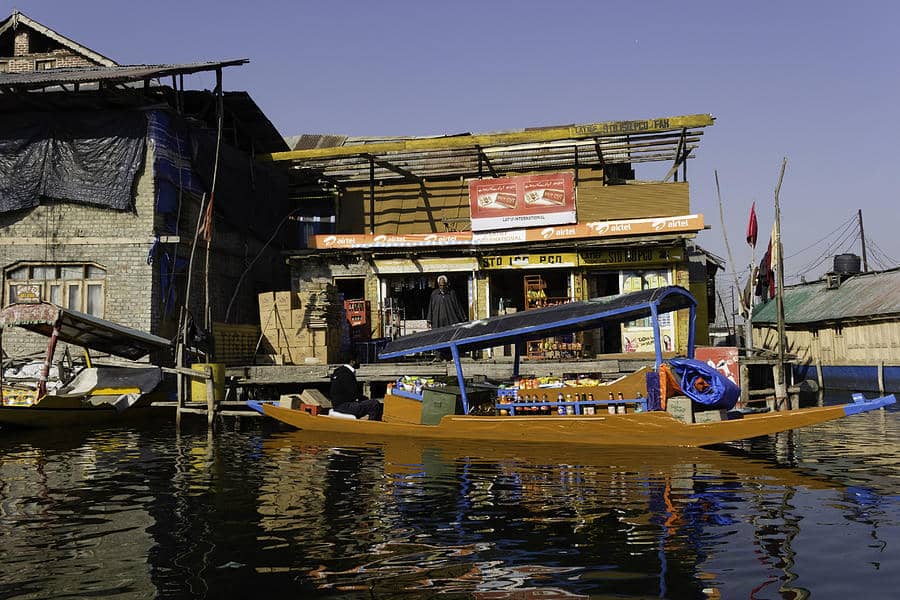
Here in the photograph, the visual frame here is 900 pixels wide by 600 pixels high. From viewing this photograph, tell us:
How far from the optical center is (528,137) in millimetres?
23547

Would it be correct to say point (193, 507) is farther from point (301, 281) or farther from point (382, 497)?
point (301, 281)

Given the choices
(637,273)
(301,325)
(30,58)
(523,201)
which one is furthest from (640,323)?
(30,58)

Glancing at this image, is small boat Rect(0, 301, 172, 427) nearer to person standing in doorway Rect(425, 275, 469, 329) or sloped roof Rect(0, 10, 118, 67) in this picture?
person standing in doorway Rect(425, 275, 469, 329)

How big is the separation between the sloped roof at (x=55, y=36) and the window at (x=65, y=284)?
7876mm

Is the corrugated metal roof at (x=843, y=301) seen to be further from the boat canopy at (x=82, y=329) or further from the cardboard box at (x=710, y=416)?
the boat canopy at (x=82, y=329)

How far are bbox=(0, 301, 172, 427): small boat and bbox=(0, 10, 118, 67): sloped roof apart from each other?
1096 centimetres

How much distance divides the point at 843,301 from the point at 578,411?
24.4 metres

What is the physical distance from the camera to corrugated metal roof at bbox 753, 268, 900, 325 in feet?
99.9

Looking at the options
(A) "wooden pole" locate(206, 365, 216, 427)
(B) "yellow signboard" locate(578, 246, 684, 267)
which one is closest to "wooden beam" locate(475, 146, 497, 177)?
(B) "yellow signboard" locate(578, 246, 684, 267)

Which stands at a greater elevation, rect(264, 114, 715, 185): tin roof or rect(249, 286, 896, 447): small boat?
rect(264, 114, 715, 185): tin roof

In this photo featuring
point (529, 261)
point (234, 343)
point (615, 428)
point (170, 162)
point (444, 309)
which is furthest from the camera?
point (529, 261)

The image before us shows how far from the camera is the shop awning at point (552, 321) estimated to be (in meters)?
13.7

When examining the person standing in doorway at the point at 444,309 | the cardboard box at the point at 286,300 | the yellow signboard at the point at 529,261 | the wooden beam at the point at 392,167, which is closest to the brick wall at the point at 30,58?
the wooden beam at the point at 392,167

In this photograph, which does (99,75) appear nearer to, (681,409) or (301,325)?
(301,325)
